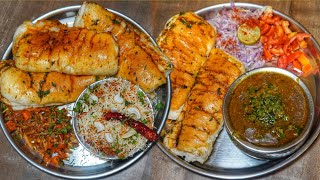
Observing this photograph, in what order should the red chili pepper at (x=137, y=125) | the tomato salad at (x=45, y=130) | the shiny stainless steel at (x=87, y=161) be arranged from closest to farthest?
1. the red chili pepper at (x=137, y=125)
2. the shiny stainless steel at (x=87, y=161)
3. the tomato salad at (x=45, y=130)

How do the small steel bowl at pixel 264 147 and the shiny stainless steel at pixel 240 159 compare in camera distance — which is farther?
the shiny stainless steel at pixel 240 159

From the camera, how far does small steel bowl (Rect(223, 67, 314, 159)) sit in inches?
153

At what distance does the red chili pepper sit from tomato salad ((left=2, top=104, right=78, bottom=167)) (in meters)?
0.57

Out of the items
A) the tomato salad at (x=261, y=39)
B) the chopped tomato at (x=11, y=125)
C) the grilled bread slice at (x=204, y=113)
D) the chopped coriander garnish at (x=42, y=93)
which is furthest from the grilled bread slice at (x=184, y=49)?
the chopped tomato at (x=11, y=125)

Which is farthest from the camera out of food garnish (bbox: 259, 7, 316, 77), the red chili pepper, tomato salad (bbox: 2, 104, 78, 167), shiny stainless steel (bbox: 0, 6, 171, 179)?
food garnish (bbox: 259, 7, 316, 77)

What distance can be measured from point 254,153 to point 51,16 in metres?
2.76

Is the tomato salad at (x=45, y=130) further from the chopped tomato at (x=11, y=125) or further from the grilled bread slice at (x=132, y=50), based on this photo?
the grilled bread slice at (x=132, y=50)

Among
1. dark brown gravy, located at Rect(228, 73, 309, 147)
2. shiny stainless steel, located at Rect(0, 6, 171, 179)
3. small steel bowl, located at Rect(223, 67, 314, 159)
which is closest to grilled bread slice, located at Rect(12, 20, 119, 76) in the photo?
shiny stainless steel, located at Rect(0, 6, 171, 179)

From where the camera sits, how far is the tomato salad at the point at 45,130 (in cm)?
437

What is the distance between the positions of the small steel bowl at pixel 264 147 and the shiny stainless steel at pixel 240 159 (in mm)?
91

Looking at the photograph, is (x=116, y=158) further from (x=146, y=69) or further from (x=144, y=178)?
(x=146, y=69)

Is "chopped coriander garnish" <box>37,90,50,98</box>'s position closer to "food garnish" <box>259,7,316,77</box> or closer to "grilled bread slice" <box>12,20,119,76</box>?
"grilled bread slice" <box>12,20,119,76</box>

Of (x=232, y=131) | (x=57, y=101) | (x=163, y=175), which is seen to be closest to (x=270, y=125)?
(x=232, y=131)

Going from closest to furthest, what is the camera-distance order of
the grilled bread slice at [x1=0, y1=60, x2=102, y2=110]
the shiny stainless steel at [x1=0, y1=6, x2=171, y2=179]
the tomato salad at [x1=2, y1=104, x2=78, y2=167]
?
the grilled bread slice at [x1=0, y1=60, x2=102, y2=110] < the shiny stainless steel at [x1=0, y1=6, x2=171, y2=179] < the tomato salad at [x1=2, y1=104, x2=78, y2=167]
